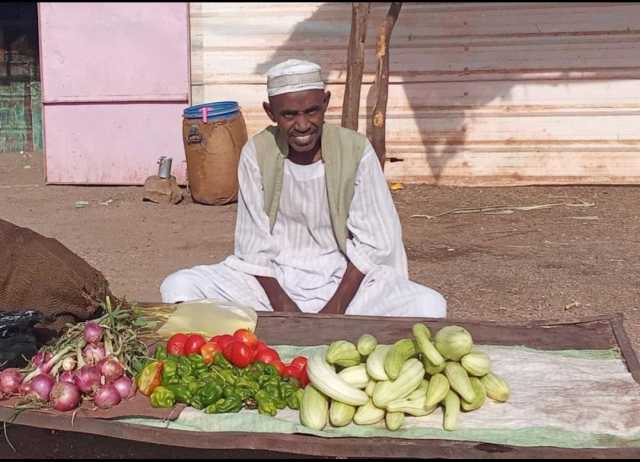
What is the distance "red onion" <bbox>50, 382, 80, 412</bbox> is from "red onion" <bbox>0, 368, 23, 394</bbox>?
183 mm

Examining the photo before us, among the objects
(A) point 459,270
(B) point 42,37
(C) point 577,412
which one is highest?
(B) point 42,37

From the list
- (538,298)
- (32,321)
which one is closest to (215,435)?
(32,321)

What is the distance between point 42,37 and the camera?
10.4m

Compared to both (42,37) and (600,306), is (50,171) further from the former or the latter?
(600,306)

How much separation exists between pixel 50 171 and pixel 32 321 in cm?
757

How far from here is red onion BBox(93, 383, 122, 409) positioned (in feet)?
9.70

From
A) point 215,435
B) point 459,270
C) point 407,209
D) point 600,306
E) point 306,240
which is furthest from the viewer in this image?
point 407,209

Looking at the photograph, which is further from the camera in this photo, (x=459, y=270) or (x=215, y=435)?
(x=459, y=270)

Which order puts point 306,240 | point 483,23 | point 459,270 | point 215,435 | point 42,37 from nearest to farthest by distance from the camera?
point 215,435 < point 306,240 < point 459,270 < point 483,23 < point 42,37

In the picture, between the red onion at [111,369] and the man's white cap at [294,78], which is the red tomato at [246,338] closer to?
the red onion at [111,369]

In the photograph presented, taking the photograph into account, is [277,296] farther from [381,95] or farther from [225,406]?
[381,95]

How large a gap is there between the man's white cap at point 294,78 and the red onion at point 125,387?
4.78ft

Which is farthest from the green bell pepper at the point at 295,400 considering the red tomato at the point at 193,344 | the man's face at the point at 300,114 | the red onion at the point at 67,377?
the man's face at the point at 300,114

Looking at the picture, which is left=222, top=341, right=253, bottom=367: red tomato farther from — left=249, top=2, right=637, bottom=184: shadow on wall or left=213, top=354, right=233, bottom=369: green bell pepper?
left=249, top=2, right=637, bottom=184: shadow on wall
